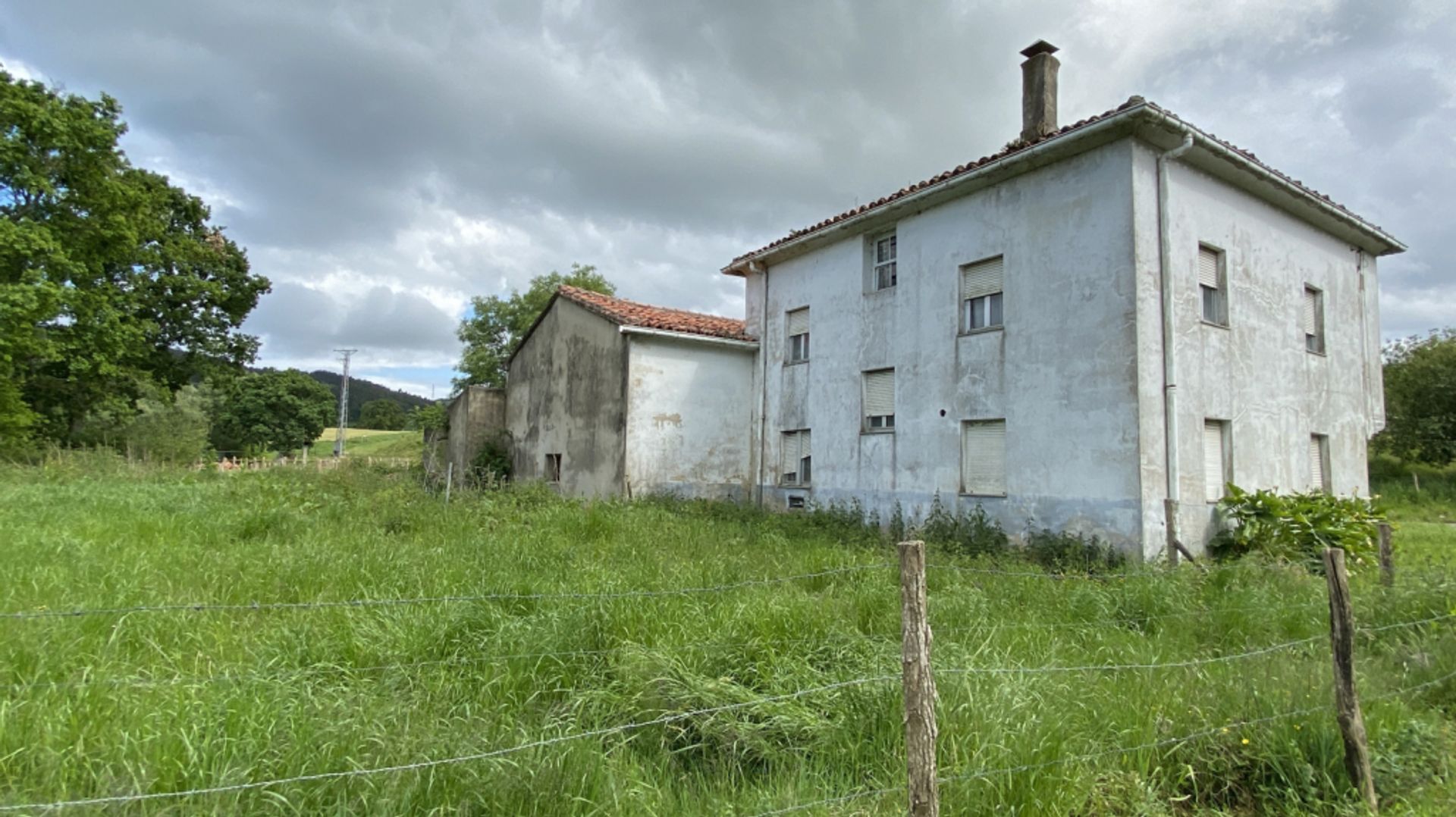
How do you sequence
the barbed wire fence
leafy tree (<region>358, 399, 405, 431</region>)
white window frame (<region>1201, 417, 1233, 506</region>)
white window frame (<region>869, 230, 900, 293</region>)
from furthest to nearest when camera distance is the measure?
leafy tree (<region>358, 399, 405, 431</region>) → white window frame (<region>869, 230, 900, 293</region>) → white window frame (<region>1201, 417, 1233, 506</region>) → the barbed wire fence

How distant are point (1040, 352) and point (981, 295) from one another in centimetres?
166

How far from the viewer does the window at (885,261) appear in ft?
44.8

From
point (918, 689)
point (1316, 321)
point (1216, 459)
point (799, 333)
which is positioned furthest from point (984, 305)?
point (918, 689)

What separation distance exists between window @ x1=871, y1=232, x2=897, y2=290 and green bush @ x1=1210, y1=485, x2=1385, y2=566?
22.2 ft

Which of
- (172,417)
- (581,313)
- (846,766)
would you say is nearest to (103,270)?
(172,417)

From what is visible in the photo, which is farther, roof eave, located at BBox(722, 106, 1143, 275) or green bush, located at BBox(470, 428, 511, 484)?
green bush, located at BBox(470, 428, 511, 484)

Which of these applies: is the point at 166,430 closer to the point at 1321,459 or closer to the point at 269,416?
the point at 269,416

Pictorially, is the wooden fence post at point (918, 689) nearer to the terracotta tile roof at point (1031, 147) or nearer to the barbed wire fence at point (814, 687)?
the barbed wire fence at point (814, 687)

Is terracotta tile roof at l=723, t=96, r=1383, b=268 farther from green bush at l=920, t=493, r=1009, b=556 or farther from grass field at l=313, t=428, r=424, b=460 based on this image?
grass field at l=313, t=428, r=424, b=460

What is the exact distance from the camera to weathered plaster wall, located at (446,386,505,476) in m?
19.6

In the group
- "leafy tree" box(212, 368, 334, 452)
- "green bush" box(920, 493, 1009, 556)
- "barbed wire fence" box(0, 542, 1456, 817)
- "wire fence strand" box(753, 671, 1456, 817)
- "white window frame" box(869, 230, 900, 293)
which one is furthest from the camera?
"leafy tree" box(212, 368, 334, 452)

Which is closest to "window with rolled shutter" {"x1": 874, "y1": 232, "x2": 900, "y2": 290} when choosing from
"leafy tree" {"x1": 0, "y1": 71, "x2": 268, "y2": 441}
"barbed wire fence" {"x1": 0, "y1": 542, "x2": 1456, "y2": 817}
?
"barbed wire fence" {"x1": 0, "y1": 542, "x2": 1456, "y2": 817}

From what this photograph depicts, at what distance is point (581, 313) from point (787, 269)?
5230 millimetres

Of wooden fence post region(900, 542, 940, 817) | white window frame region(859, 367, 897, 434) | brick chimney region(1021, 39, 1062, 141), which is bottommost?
wooden fence post region(900, 542, 940, 817)
